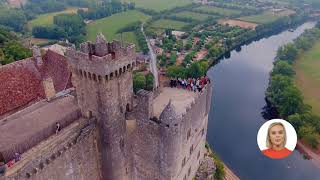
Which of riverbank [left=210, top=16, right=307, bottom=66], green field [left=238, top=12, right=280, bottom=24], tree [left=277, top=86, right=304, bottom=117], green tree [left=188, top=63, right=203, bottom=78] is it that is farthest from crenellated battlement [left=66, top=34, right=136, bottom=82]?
green field [left=238, top=12, right=280, bottom=24]

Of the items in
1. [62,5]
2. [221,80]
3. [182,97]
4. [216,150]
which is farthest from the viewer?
[62,5]


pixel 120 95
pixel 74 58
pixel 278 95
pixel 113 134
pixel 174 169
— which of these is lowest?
pixel 278 95

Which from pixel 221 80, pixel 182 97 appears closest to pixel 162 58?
pixel 221 80

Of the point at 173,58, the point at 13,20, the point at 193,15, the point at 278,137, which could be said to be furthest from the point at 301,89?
the point at 13,20

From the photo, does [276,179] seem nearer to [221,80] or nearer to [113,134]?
[113,134]

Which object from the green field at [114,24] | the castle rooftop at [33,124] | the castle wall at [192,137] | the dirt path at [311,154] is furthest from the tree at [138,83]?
the green field at [114,24]

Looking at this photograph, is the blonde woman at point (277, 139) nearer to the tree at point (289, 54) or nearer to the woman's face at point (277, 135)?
the woman's face at point (277, 135)
